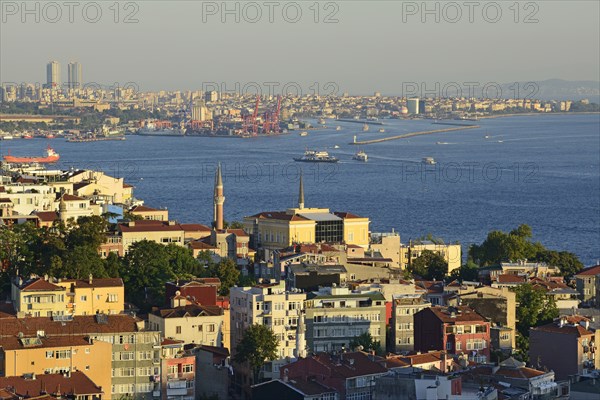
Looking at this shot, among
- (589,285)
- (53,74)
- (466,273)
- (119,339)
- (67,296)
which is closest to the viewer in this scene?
(119,339)

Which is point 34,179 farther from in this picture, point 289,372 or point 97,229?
point 289,372

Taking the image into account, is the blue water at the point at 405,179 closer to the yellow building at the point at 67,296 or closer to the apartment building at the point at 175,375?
the yellow building at the point at 67,296

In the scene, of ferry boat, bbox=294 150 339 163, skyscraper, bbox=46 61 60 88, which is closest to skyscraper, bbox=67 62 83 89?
skyscraper, bbox=46 61 60 88

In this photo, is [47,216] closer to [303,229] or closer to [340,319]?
[303,229]

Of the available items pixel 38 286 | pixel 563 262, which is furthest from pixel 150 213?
pixel 38 286

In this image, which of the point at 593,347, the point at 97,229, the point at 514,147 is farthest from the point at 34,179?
the point at 514,147

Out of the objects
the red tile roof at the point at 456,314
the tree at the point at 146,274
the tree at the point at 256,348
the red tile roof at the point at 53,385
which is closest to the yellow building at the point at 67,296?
the tree at the point at 146,274

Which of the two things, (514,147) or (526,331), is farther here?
(514,147)
